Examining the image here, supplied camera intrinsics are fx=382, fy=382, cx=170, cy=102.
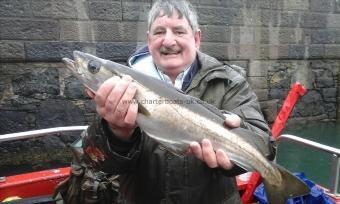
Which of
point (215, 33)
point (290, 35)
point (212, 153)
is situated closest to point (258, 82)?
point (290, 35)

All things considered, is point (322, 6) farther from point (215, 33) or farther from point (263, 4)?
point (215, 33)

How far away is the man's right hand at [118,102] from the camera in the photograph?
1.92 m

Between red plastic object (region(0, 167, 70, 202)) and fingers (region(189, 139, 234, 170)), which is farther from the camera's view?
red plastic object (region(0, 167, 70, 202))

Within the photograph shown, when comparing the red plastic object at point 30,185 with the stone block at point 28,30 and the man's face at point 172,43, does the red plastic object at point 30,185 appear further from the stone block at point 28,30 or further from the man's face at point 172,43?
the stone block at point 28,30

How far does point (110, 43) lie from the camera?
22.0ft

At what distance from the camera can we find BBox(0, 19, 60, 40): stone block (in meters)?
5.79

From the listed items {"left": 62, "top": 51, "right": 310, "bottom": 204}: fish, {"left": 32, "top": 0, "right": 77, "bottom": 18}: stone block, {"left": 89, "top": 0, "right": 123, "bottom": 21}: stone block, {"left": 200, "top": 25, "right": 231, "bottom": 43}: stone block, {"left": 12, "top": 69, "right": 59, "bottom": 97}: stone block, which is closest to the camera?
{"left": 62, "top": 51, "right": 310, "bottom": 204}: fish

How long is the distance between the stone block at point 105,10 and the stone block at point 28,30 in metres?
0.68

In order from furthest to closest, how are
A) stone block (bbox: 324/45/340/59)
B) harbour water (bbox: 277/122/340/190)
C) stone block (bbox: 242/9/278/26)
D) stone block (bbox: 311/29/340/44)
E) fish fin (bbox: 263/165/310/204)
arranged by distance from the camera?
stone block (bbox: 324/45/340/59) → stone block (bbox: 311/29/340/44) → stone block (bbox: 242/9/278/26) → harbour water (bbox: 277/122/340/190) → fish fin (bbox: 263/165/310/204)

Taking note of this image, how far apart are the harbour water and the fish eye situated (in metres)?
5.13

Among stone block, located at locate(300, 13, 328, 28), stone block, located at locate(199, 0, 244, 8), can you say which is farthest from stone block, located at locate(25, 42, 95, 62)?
stone block, located at locate(300, 13, 328, 28)

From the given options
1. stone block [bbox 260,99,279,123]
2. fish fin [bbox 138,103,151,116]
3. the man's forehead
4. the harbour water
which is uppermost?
the man's forehead

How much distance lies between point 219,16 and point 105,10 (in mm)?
2458

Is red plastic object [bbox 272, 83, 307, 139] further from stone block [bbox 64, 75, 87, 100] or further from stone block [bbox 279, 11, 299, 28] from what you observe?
stone block [bbox 279, 11, 299, 28]
